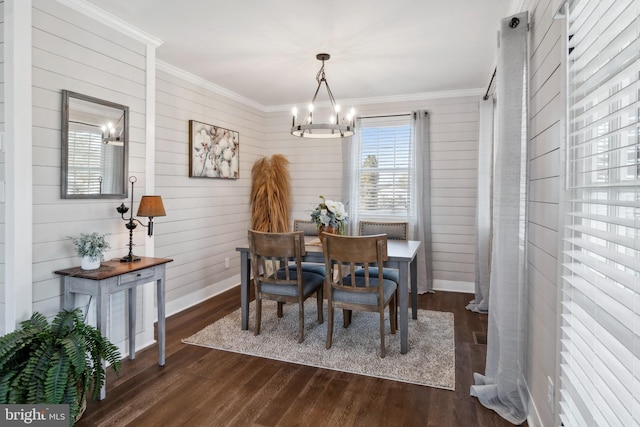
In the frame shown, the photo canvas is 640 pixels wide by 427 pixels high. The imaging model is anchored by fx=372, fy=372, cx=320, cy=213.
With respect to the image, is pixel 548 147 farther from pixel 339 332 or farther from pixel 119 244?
pixel 119 244

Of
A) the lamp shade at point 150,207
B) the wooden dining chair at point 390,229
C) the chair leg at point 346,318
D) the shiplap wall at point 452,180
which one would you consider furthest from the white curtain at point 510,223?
the shiplap wall at point 452,180

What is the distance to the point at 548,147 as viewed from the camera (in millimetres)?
1777

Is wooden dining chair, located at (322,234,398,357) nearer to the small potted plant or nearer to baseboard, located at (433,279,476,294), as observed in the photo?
the small potted plant

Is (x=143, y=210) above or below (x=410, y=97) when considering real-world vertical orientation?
below

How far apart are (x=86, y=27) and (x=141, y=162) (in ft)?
3.37

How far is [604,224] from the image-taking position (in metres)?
1.30

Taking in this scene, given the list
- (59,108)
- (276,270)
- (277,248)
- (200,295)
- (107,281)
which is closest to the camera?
(107,281)

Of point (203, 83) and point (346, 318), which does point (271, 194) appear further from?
point (346, 318)

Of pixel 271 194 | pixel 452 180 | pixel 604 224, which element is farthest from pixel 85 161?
pixel 452 180

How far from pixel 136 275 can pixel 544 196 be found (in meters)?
2.55

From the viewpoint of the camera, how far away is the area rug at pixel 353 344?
2723mm

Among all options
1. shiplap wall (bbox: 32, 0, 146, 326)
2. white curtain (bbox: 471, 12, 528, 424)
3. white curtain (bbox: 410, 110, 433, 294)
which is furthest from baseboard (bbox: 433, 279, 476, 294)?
shiplap wall (bbox: 32, 0, 146, 326)

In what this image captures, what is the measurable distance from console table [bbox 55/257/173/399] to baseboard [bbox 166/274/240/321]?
124 cm

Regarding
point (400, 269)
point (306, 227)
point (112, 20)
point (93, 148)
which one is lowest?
point (400, 269)
